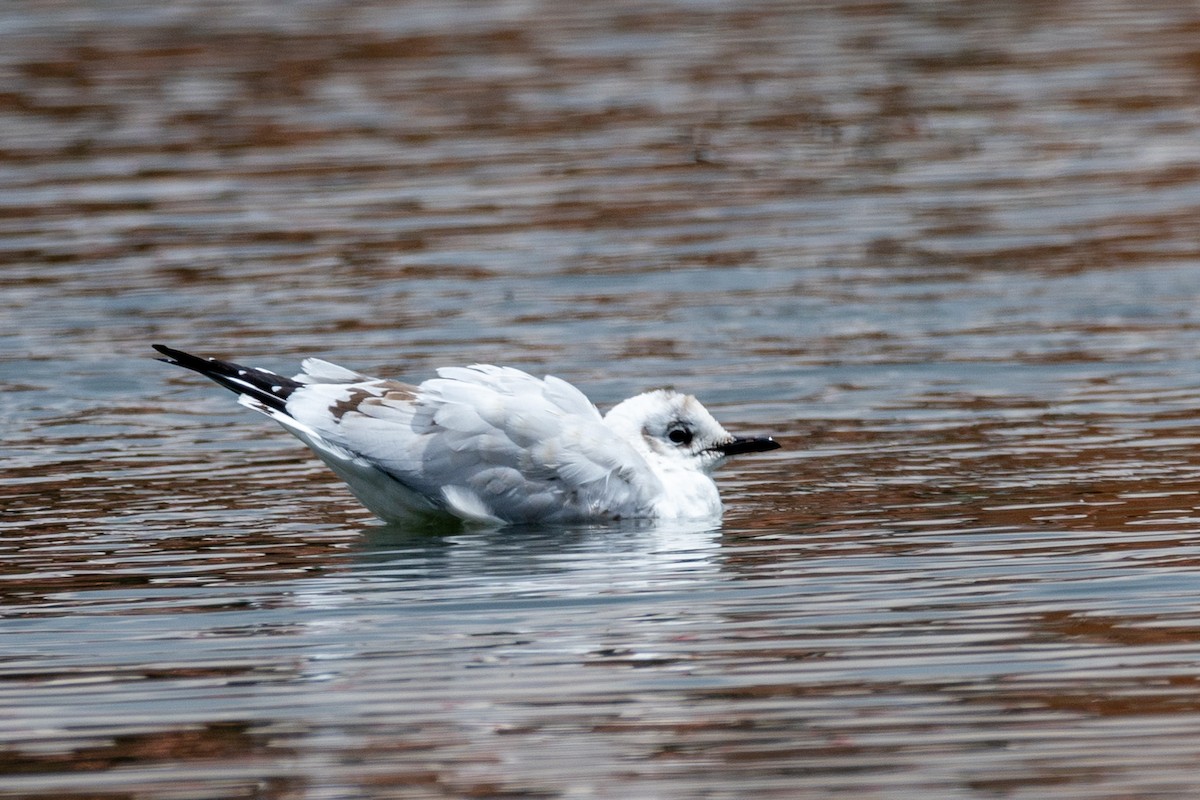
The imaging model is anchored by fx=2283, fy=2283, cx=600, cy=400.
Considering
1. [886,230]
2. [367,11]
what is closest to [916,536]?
[886,230]

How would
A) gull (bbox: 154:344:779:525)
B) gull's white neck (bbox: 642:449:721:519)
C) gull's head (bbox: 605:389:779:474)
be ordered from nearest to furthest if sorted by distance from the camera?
1. gull (bbox: 154:344:779:525)
2. gull's white neck (bbox: 642:449:721:519)
3. gull's head (bbox: 605:389:779:474)

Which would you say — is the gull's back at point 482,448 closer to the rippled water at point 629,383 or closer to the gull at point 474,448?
the gull at point 474,448

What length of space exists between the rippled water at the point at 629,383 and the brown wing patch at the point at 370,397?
48 cm

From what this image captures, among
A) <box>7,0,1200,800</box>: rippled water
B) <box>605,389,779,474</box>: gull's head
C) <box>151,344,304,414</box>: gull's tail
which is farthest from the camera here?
<box>605,389,779,474</box>: gull's head

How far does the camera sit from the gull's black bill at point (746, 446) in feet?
29.2

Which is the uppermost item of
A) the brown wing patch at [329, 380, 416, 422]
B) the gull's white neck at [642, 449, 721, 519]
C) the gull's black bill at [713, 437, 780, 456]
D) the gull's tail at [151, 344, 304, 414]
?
the gull's tail at [151, 344, 304, 414]

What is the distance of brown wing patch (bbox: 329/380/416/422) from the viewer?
869cm

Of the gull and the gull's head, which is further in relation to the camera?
the gull's head

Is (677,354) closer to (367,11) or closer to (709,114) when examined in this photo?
(709,114)

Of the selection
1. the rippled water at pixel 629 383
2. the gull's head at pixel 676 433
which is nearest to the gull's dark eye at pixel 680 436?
Result: the gull's head at pixel 676 433

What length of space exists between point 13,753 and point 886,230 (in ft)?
31.2

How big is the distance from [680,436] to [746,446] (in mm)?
289

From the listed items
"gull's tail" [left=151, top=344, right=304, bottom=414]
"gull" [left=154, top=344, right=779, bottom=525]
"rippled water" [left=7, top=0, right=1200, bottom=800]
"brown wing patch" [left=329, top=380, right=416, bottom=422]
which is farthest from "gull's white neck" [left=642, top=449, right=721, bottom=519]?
"gull's tail" [left=151, top=344, right=304, bottom=414]

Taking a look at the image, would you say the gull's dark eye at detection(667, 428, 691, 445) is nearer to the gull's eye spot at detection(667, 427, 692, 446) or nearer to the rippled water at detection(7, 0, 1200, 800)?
the gull's eye spot at detection(667, 427, 692, 446)
